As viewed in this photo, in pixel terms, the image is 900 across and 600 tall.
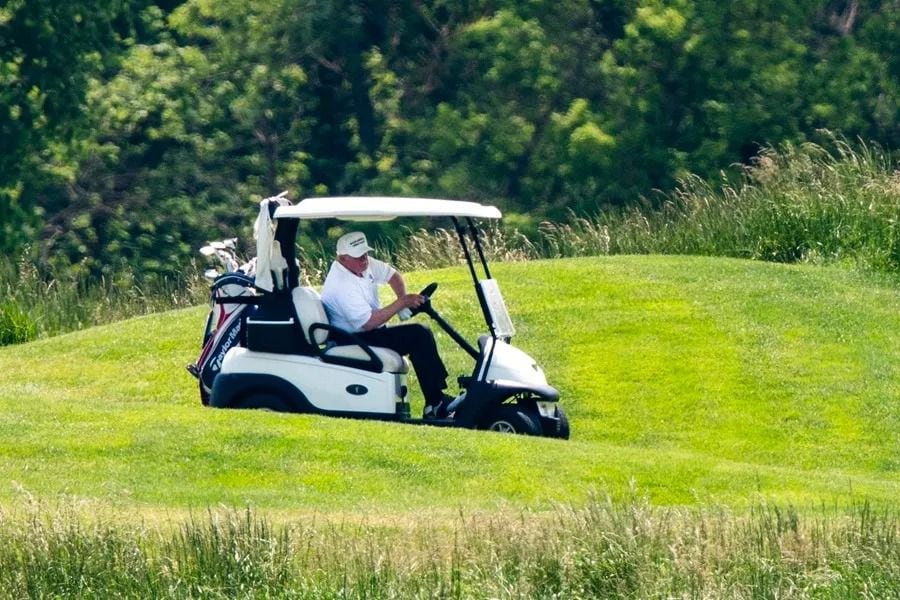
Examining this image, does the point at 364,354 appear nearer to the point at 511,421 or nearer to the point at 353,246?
the point at 353,246

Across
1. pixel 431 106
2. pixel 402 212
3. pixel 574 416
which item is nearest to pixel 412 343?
pixel 402 212

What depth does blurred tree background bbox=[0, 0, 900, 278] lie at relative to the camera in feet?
116

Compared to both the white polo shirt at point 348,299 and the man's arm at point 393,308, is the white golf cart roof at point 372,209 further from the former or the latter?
the man's arm at point 393,308

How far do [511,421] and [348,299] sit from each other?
4.76ft

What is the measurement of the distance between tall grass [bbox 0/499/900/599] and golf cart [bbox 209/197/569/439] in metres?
4.03

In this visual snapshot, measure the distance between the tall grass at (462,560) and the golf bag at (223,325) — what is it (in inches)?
190

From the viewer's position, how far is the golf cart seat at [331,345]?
1498cm

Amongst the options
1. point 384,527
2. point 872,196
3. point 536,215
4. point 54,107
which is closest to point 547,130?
point 536,215

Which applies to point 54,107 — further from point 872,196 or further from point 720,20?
point 872,196

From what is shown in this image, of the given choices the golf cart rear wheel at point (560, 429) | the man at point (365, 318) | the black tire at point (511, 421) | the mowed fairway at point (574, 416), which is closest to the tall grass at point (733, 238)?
the mowed fairway at point (574, 416)

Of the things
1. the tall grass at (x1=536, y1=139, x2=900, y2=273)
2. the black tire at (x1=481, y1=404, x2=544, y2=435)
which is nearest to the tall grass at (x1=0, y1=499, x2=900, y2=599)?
the black tire at (x1=481, y1=404, x2=544, y2=435)

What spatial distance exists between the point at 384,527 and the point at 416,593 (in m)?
1.27

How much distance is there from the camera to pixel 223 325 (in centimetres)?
1576

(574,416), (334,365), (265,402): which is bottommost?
(574,416)
